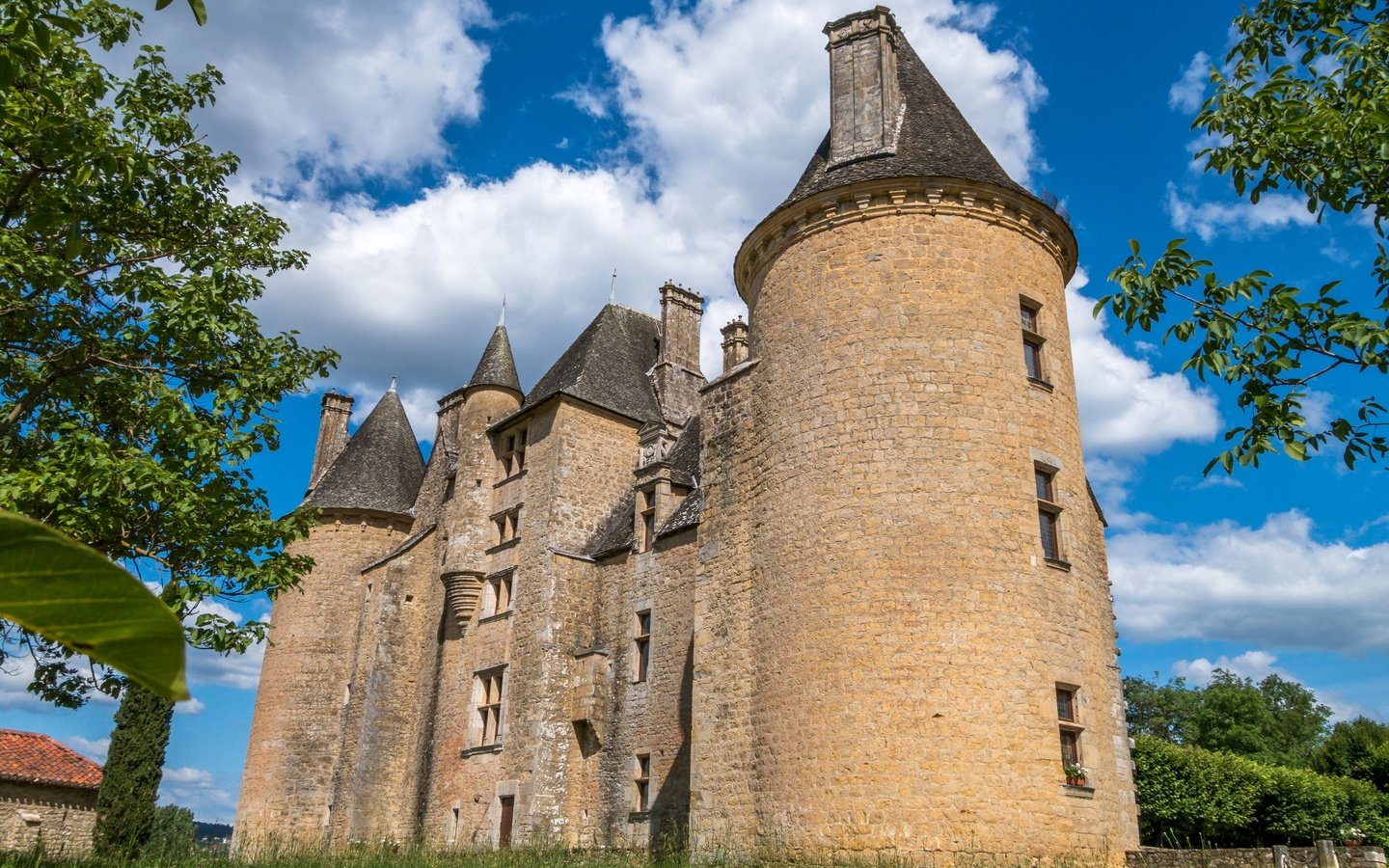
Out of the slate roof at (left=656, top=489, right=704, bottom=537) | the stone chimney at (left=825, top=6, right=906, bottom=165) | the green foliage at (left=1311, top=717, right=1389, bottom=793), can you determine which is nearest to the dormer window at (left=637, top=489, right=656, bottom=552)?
the slate roof at (left=656, top=489, right=704, bottom=537)

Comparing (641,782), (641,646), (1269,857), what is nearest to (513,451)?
(641,646)

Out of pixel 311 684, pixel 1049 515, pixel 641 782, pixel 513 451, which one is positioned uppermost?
pixel 513 451

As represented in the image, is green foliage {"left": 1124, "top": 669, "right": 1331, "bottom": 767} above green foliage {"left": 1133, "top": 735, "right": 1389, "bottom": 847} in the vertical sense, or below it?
above

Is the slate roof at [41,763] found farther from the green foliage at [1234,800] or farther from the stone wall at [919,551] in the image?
the green foliage at [1234,800]

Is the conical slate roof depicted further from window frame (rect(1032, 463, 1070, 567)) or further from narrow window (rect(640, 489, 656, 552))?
window frame (rect(1032, 463, 1070, 567))

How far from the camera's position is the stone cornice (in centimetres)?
1508

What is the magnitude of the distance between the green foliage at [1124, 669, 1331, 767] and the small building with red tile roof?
4582 cm

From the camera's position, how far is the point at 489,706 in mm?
24828

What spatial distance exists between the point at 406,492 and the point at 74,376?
22.1m

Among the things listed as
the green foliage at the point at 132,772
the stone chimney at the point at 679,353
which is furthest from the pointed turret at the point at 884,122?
the green foliage at the point at 132,772

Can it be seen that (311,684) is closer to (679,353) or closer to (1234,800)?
(679,353)

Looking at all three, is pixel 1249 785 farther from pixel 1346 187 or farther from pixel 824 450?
pixel 1346 187

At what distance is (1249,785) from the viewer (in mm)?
30672

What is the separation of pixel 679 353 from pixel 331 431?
624 inches
